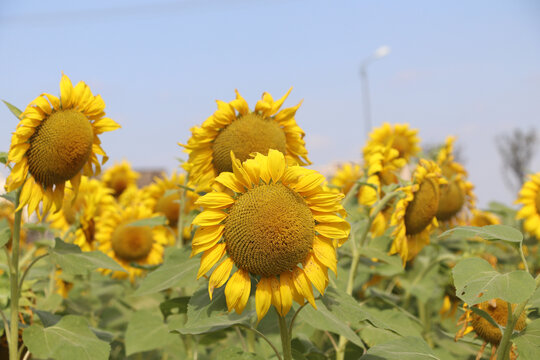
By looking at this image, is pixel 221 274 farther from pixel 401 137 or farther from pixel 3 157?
pixel 401 137

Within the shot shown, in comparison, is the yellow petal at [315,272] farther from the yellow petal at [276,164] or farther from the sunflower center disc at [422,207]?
the sunflower center disc at [422,207]

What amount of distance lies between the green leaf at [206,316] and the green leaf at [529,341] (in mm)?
749

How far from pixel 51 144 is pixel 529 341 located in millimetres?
1618

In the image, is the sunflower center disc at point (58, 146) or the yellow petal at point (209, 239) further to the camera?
the sunflower center disc at point (58, 146)

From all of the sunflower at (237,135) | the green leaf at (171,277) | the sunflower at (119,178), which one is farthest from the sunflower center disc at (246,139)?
the sunflower at (119,178)

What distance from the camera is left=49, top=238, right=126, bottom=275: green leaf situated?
1956 mm

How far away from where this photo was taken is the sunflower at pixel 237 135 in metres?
2.07

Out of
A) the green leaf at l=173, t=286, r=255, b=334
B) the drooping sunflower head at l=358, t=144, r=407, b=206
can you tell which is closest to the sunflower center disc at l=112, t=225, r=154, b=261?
the drooping sunflower head at l=358, t=144, r=407, b=206

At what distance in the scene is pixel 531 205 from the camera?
3656 mm

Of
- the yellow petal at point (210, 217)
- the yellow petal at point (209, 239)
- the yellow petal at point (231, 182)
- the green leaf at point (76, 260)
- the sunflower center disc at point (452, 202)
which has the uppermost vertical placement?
the yellow petal at point (231, 182)

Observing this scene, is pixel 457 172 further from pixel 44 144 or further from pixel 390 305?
pixel 44 144

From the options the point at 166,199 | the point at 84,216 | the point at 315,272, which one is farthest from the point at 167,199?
the point at 315,272

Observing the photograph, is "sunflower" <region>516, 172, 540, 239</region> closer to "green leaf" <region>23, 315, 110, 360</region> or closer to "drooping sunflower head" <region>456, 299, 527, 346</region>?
"drooping sunflower head" <region>456, 299, 527, 346</region>

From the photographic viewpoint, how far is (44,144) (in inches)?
75.4
